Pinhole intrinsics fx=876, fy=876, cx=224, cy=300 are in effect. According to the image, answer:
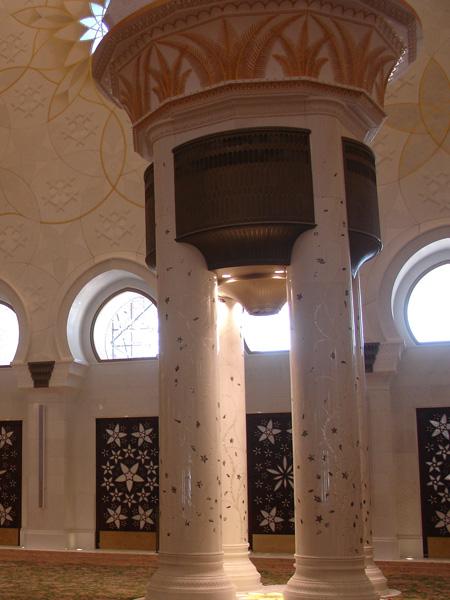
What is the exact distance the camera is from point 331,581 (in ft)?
16.6

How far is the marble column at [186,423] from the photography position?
540 centimetres

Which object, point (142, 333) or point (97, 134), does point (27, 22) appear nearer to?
point (97, 134)

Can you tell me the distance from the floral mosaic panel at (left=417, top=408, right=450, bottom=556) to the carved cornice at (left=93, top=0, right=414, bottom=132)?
5.21m

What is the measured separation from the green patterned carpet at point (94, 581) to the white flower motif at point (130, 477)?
134cm

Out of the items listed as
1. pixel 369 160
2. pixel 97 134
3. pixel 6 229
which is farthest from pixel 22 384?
pixel 369 160

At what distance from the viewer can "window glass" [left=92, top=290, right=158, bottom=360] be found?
38.4ft

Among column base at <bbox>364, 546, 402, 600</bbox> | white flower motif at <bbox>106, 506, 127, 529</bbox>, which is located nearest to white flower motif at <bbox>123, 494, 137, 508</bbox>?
white flower motif at <bbox>106, 506, 127, 529</bbox>

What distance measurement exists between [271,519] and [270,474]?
53cm

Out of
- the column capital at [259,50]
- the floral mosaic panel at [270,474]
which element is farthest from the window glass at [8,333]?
the column capital at [259,50]

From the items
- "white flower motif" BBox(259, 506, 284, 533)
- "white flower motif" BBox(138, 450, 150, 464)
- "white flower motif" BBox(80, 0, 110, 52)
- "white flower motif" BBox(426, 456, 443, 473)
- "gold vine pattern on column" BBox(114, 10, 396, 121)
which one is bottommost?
"white flower motif" BBox(259, 506, 284, 533)

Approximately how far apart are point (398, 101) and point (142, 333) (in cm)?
445

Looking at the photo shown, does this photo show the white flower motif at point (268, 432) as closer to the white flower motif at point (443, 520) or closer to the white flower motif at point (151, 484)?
the white flower motif at point (151, 484)

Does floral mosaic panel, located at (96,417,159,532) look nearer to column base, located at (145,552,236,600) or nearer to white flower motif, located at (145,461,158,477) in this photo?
white flower motif, located at (145,461,158,477)

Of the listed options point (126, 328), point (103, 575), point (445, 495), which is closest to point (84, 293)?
point (126, 328)
